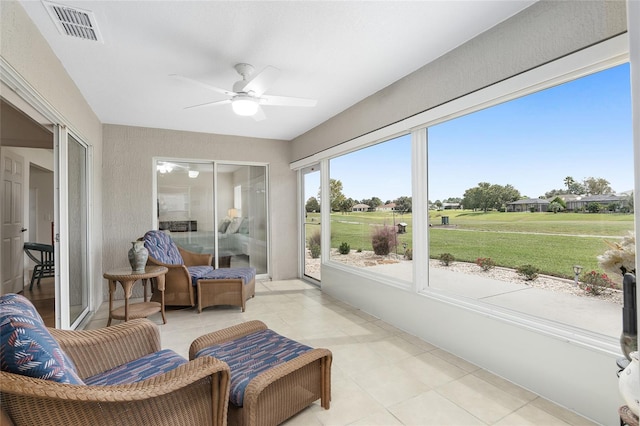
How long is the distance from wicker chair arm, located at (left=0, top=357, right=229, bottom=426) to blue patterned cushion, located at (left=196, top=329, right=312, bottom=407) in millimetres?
183

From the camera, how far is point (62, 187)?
2971mm

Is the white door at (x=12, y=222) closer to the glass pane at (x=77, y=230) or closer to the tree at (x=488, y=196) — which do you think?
Result: the glass pane at (x=77, y=230)

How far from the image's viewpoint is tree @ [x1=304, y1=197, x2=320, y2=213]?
522cm

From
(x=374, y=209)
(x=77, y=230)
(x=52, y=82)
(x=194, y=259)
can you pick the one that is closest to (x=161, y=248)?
(x=194, y=259)

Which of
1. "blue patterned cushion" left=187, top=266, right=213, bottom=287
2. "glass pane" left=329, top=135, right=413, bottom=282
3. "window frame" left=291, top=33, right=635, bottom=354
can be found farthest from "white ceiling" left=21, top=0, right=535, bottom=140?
"blue patterned cushion" left=187, top=266, right=213, bottom=287

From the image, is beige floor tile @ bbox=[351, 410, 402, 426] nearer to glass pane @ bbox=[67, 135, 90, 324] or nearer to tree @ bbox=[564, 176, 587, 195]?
tree @ bbox=[564, 176, 587, 195]

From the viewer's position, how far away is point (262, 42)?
97.7 inches

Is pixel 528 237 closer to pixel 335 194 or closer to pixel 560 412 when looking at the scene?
pixel 560 412

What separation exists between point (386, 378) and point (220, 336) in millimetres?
1244

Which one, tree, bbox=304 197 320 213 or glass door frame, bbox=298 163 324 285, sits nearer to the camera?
tree, bbox=304 197 320 213

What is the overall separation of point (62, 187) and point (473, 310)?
382 cm

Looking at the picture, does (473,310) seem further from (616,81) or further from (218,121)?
(218,121)

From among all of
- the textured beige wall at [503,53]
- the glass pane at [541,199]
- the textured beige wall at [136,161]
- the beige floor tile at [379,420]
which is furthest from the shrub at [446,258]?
the textured beige wall at [136,161]

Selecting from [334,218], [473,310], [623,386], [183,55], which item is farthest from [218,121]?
[623,386]
